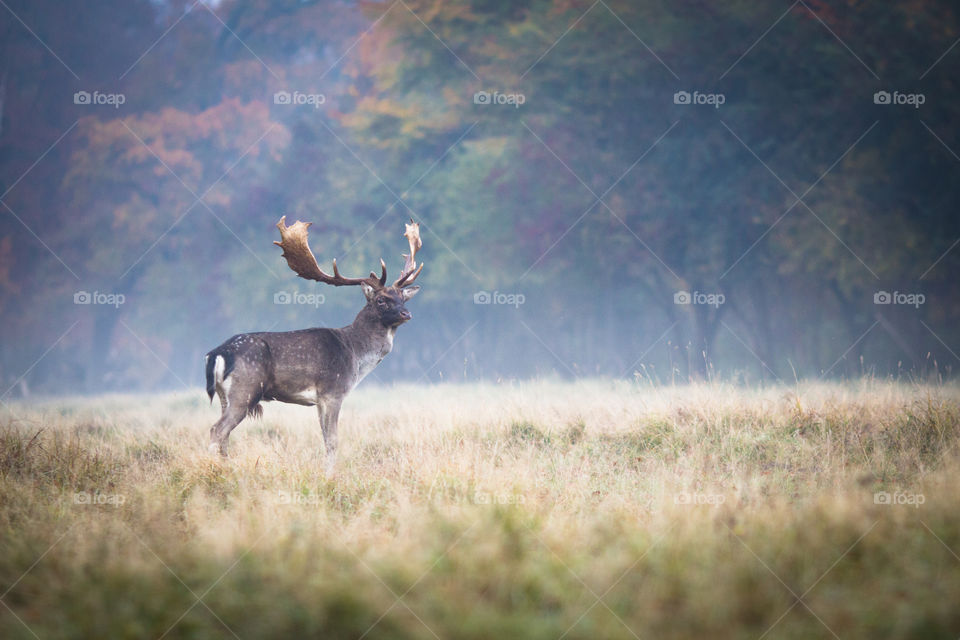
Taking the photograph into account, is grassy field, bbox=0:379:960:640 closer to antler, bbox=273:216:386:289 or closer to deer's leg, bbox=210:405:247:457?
deer's leg, bbox=210:405:247:457

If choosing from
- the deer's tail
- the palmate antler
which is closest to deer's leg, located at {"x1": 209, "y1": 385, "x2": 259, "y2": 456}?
the deer's tail

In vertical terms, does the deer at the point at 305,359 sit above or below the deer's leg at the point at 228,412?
above

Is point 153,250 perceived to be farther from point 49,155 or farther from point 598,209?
point 598,209

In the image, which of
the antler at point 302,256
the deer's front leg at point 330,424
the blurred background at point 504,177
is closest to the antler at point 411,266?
the antler at point 302,256

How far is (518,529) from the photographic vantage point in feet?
19.3

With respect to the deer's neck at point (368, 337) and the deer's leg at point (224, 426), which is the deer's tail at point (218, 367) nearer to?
the deer's leg at point (224, 426)

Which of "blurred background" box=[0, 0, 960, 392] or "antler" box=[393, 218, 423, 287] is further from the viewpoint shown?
"blurred background" box=[0, 0, 960, 392]

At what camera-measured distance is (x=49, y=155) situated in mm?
25141

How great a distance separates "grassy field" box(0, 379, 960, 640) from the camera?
4.68 metres

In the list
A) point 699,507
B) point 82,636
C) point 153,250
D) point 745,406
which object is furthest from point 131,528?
point 153,250

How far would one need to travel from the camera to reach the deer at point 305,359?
8.70 meters

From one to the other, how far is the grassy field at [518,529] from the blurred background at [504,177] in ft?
26.7

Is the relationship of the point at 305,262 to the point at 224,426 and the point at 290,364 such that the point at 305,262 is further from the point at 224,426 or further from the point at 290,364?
the point at 224,426

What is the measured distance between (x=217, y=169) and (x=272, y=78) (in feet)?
11.0
